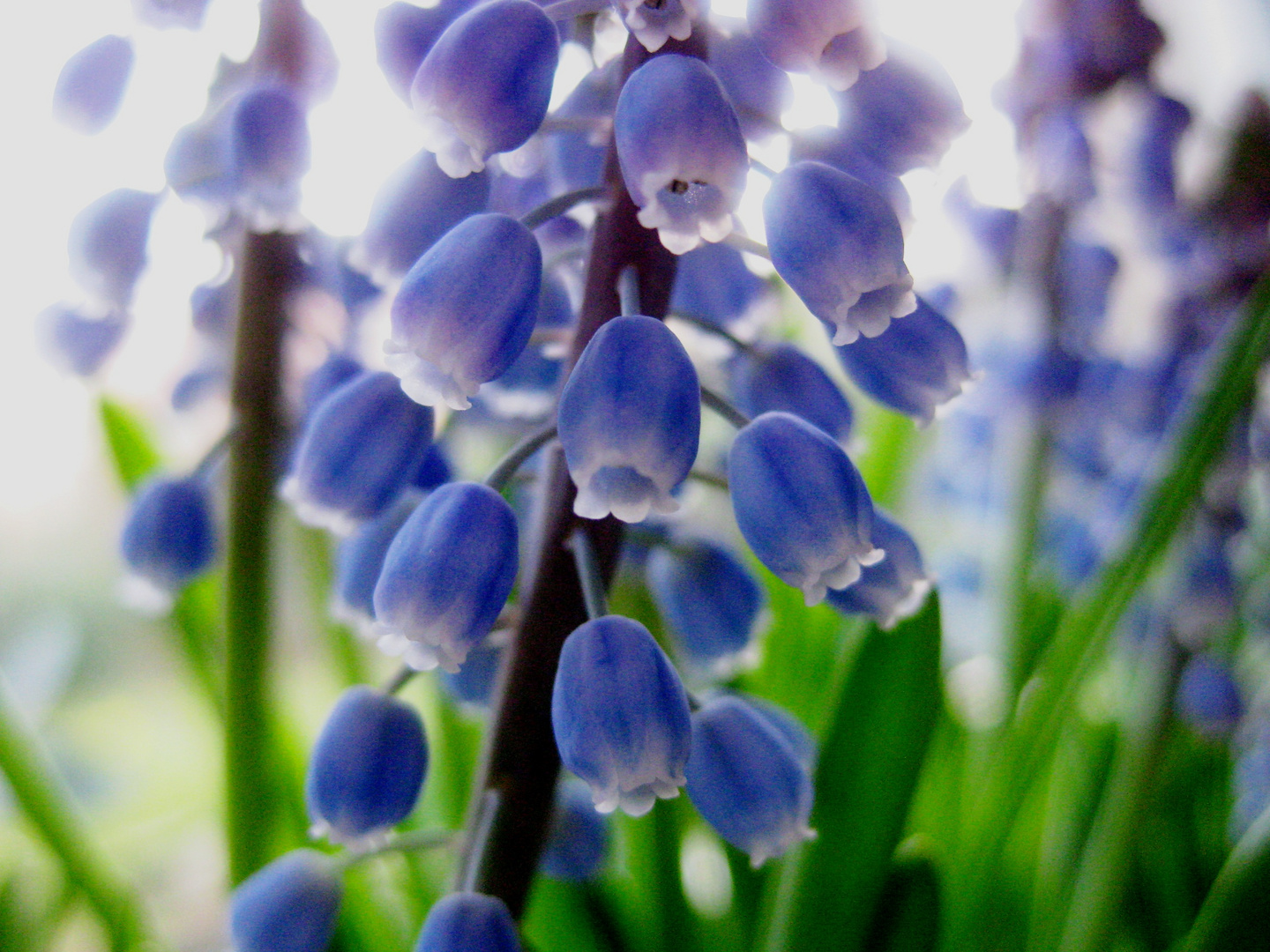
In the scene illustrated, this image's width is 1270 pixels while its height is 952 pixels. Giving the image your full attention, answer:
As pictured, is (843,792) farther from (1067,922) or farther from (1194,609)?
(1194,609)

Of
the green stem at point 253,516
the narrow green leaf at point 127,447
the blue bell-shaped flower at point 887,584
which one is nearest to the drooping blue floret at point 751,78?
the blue bell-shaped flower at point 887,584

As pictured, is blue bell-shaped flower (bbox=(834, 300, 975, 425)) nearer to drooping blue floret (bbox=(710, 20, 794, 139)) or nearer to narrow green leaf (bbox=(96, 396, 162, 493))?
drooping blue floret (bbox=(710, 20, 794, 139))

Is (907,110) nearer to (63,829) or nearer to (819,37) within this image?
(819,37)

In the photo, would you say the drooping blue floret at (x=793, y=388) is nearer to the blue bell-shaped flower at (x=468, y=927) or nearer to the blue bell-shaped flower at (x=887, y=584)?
the blue bell-shaped flower at (x=887, y=584)

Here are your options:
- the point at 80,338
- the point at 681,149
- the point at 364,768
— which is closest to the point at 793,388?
the point at 681,149

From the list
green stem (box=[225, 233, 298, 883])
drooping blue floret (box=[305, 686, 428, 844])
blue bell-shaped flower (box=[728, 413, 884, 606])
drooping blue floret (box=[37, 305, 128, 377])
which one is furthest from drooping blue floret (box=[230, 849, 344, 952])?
drooping blue floret (box=[37, 305, 128, 377])

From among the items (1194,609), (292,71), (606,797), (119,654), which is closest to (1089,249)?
(1194,609)
